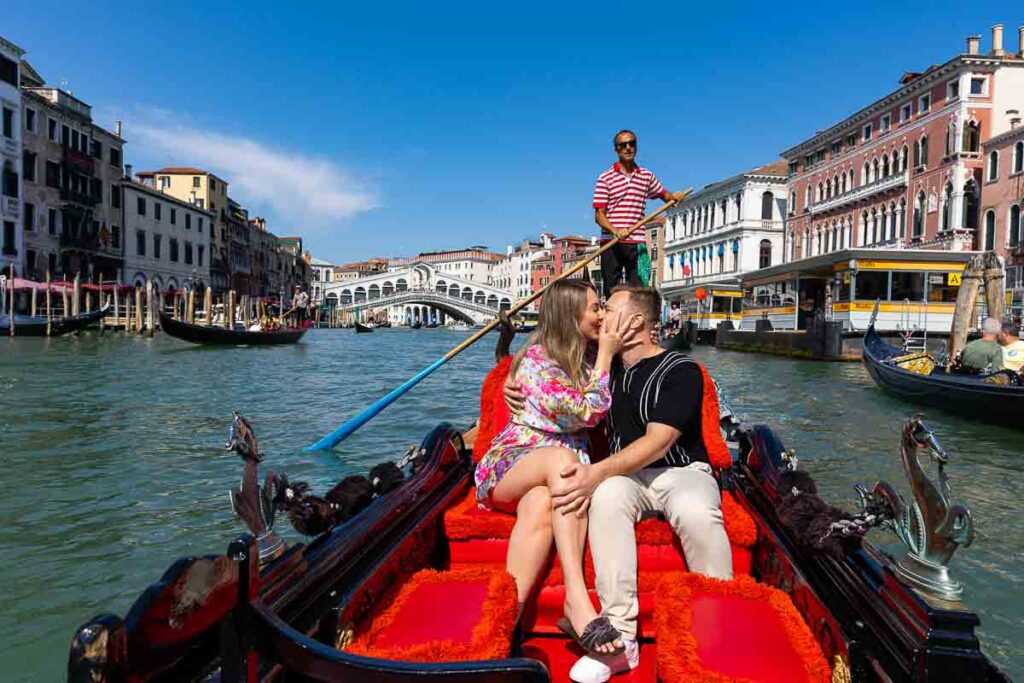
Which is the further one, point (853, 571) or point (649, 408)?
point (649, 408)

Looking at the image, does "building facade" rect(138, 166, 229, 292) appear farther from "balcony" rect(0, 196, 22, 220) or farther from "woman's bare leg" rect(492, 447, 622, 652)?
"woman's bare leg" rect(492, 447, 622, 652)

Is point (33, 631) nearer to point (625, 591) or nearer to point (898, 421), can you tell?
point (625, 591)

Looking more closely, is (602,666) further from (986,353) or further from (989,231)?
(989,231)

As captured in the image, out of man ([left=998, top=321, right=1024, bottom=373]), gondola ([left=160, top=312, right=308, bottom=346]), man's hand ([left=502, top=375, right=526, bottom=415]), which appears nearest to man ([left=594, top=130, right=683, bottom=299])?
man's hand ([left=502, top=375, right=526, bottom=415])

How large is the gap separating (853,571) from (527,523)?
2.14 ft

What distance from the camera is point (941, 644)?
39.0 inches

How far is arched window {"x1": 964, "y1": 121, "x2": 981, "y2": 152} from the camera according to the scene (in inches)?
687

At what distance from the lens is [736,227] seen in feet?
95.7

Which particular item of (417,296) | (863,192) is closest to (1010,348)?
(863,192)

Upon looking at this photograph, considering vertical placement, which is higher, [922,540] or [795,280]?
[795,280]

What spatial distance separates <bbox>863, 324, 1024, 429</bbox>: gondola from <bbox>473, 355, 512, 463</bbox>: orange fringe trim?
5.06 meters

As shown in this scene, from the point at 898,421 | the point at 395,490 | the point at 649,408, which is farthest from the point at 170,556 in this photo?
the point at 898,421

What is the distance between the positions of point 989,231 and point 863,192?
5637 millimetres

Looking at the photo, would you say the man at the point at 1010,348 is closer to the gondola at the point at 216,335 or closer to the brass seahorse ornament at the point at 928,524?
the brass seahorse ornament at the point at 928,524
